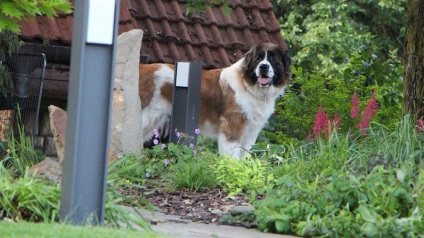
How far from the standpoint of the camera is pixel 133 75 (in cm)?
1192

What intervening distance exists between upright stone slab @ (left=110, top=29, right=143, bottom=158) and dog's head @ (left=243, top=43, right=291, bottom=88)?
5.63ft

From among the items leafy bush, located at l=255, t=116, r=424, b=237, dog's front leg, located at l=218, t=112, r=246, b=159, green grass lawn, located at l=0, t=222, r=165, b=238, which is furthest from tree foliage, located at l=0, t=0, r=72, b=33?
dog's front leg, located at l=218, t=112, r=246, b=159

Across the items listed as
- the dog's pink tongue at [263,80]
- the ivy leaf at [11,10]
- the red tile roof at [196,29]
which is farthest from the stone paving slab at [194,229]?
the red tile roof at [196,29]

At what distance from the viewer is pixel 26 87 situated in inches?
505

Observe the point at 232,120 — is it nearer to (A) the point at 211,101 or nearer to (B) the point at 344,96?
(A) the point at 211,101

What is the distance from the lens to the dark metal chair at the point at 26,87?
12742 mm

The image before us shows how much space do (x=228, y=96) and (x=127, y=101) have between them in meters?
1.95

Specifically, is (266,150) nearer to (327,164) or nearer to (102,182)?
(327,164)

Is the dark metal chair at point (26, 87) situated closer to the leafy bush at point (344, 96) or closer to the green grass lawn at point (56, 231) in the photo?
the leafy bush at point (344, 96)

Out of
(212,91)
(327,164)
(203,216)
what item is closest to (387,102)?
(212,91)

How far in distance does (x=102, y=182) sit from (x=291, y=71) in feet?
25.6

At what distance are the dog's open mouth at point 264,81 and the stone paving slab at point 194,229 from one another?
5585 millimetres

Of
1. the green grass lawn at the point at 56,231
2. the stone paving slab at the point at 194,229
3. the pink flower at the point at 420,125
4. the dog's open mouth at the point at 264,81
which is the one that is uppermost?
the dog's open mouth at the point at 264,81

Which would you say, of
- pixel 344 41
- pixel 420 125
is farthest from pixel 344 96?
pixel 344 41
